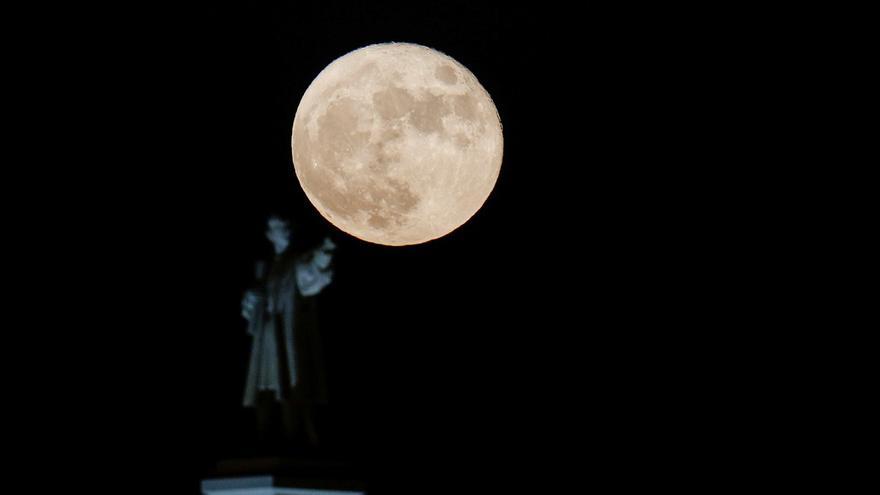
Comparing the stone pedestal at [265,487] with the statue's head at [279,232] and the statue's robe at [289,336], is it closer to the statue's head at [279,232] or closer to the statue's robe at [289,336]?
the statue's robe at [289,336]

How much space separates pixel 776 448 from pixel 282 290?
521cm

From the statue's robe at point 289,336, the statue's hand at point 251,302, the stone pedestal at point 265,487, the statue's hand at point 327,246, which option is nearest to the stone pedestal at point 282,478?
the stone pedestal at point 265,487

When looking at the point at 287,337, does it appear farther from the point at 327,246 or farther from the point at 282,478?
the point at 282,478

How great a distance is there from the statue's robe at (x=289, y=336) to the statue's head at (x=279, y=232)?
7cm

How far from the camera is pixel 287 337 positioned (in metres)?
8.66

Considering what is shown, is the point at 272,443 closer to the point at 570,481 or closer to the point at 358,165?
the point at 358,165

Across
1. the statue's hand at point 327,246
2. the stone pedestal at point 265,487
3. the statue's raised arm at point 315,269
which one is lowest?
the stone pedestal at point 265,487

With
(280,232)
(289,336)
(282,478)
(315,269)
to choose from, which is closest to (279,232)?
(280,232)

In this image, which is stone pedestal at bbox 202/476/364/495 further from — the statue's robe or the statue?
the statue's robe

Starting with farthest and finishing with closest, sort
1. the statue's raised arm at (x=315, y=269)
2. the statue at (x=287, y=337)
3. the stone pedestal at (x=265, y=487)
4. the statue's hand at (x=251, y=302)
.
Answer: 1. the statue's hand at (x=251, y=302)
2. the statue's raised arm at (x=315, y=269)
3. the statue at (x=287, y=337)
4. the stone pedestal at (x=265, y=487)

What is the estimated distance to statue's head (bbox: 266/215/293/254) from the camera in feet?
29.1

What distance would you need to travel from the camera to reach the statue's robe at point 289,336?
8.53 m

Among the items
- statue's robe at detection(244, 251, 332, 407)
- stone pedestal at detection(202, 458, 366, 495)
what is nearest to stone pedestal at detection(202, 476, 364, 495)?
stone pedestal at detection(202, 458, 366, 495)

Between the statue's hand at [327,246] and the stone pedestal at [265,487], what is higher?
the statue's hand at [327,246]
